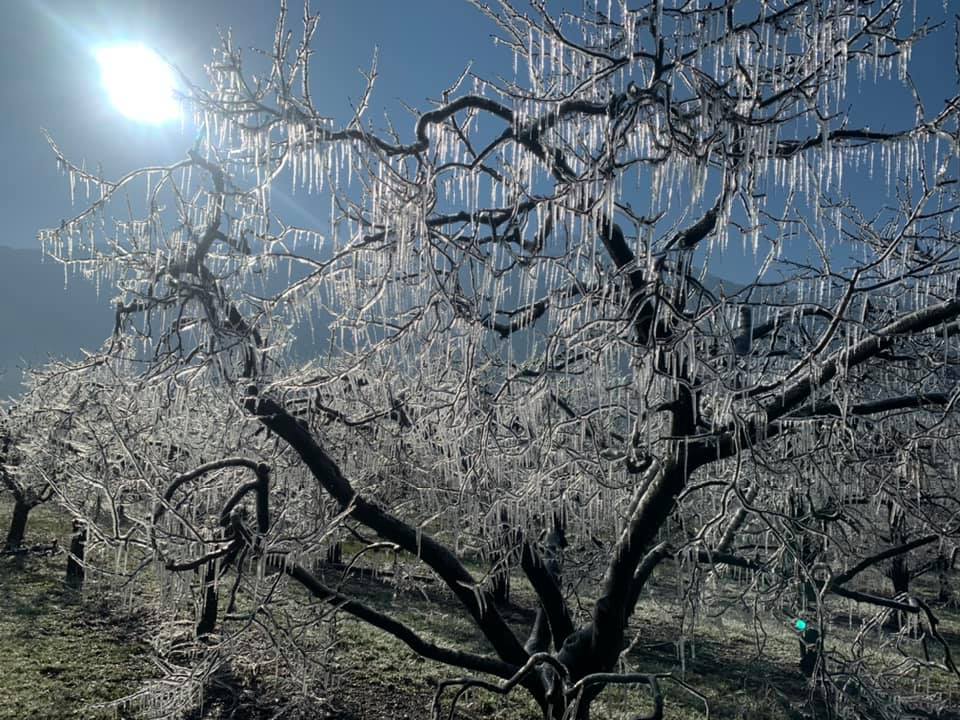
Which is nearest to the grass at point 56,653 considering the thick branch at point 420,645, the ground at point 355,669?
the ground at point 355,669

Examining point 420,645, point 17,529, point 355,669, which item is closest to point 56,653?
point 355,669

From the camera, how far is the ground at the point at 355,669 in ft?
28.7

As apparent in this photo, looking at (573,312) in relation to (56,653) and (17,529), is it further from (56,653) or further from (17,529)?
(17,529)

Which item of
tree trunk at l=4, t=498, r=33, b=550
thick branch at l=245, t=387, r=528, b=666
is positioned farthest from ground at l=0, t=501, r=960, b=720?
tree trunk at l=4, t=498, r=33, b=550

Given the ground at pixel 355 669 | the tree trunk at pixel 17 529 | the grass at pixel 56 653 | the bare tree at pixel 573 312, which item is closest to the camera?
the bare tree at pixel 573 312

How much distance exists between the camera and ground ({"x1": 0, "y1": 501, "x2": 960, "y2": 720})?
874 cm

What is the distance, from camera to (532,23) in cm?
343

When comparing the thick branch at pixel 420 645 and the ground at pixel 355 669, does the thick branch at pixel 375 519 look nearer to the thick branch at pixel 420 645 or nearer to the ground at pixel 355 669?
the thick branch at pixel 420 645

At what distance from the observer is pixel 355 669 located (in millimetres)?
10875

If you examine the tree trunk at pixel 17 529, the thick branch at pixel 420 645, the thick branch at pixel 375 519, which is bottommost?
the thick branch at pixel 420 645

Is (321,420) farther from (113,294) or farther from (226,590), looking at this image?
(226,590)

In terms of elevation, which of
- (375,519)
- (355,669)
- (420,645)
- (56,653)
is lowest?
(355,669)

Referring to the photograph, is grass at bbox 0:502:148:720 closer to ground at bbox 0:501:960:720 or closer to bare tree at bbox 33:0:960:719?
ground at bbox 0:501:960:720

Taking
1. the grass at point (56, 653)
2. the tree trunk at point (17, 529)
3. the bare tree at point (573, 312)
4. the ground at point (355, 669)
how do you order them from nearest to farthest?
the bare tree at point (573, 312), the ground at point (355, 669), the grass at point (56, 653), the tree trunk at point (17, 529)
